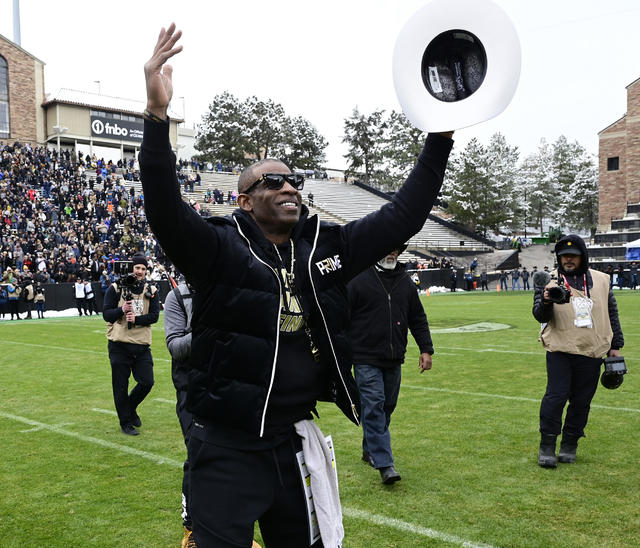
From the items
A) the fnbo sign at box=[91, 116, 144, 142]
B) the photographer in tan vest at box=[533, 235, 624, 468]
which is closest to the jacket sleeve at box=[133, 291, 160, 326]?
the photographer in tan vest at box=[533, 235, 624, 468]

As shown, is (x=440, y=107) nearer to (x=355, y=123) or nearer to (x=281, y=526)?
(x=281, y=526)

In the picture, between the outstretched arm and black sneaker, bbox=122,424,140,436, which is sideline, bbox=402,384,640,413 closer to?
black sneaker, bbox=122,424,140,436

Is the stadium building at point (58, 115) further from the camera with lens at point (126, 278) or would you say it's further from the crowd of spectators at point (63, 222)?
the camera with lens at point (126, 278)

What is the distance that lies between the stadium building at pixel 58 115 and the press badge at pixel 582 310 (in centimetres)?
4173

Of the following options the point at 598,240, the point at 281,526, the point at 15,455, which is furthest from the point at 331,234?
the point at 598,240

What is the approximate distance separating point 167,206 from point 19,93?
50436mm

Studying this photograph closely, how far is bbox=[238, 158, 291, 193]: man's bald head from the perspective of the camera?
2674mm

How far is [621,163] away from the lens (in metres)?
57.0

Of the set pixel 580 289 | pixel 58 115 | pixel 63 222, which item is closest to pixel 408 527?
pixel 580 289

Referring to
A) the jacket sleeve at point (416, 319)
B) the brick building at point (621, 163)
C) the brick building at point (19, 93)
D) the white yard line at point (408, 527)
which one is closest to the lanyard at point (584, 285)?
the jacket sleeve at point (416, 319)

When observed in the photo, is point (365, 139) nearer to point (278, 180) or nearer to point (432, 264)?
point (432, 264)

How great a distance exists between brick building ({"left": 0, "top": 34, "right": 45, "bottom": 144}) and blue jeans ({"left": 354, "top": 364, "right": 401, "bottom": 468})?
47027 mm

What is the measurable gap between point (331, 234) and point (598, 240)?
5420 centimetres

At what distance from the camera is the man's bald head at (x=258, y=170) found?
8.77 feet
